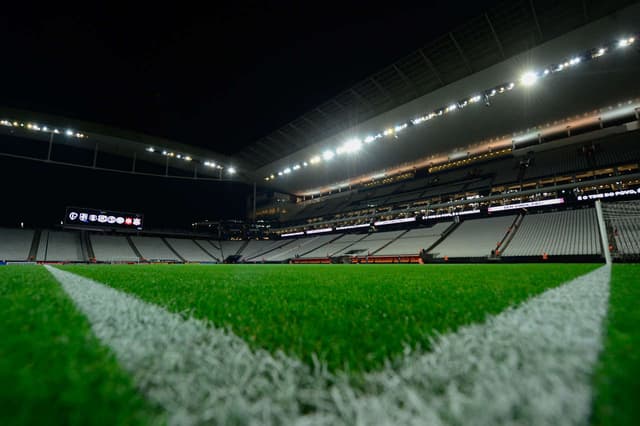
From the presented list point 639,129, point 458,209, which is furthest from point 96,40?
point 639,129

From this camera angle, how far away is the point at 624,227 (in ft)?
35.0

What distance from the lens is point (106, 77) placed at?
11.7 meters

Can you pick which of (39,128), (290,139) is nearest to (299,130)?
(290,139)

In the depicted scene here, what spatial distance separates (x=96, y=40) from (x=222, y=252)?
71.6 feet

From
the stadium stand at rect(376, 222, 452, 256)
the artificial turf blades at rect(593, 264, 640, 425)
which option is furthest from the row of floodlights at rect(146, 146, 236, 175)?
the artificial turf blades at rect(593, 264, 640, 425)

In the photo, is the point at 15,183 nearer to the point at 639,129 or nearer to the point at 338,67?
the point at 338,67

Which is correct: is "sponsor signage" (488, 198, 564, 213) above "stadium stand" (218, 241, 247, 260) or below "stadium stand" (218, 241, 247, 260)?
above

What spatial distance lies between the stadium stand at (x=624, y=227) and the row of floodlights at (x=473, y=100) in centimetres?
642

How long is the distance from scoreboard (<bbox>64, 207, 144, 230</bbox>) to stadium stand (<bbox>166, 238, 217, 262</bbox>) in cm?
385

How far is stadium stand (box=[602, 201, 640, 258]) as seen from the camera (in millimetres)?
9094

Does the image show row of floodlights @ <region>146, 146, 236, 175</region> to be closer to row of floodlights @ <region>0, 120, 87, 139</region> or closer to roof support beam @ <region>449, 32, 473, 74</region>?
row of floodlights @ <region>0, 120, 87, 139</region>

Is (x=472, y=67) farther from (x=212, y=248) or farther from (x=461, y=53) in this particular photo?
(x=212, y=248)

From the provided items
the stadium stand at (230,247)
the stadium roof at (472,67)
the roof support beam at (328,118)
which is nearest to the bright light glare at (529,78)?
the stadium roof at (472,67)

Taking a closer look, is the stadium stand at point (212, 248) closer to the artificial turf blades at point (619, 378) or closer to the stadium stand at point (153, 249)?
the stadium stand at point (153, 249)
